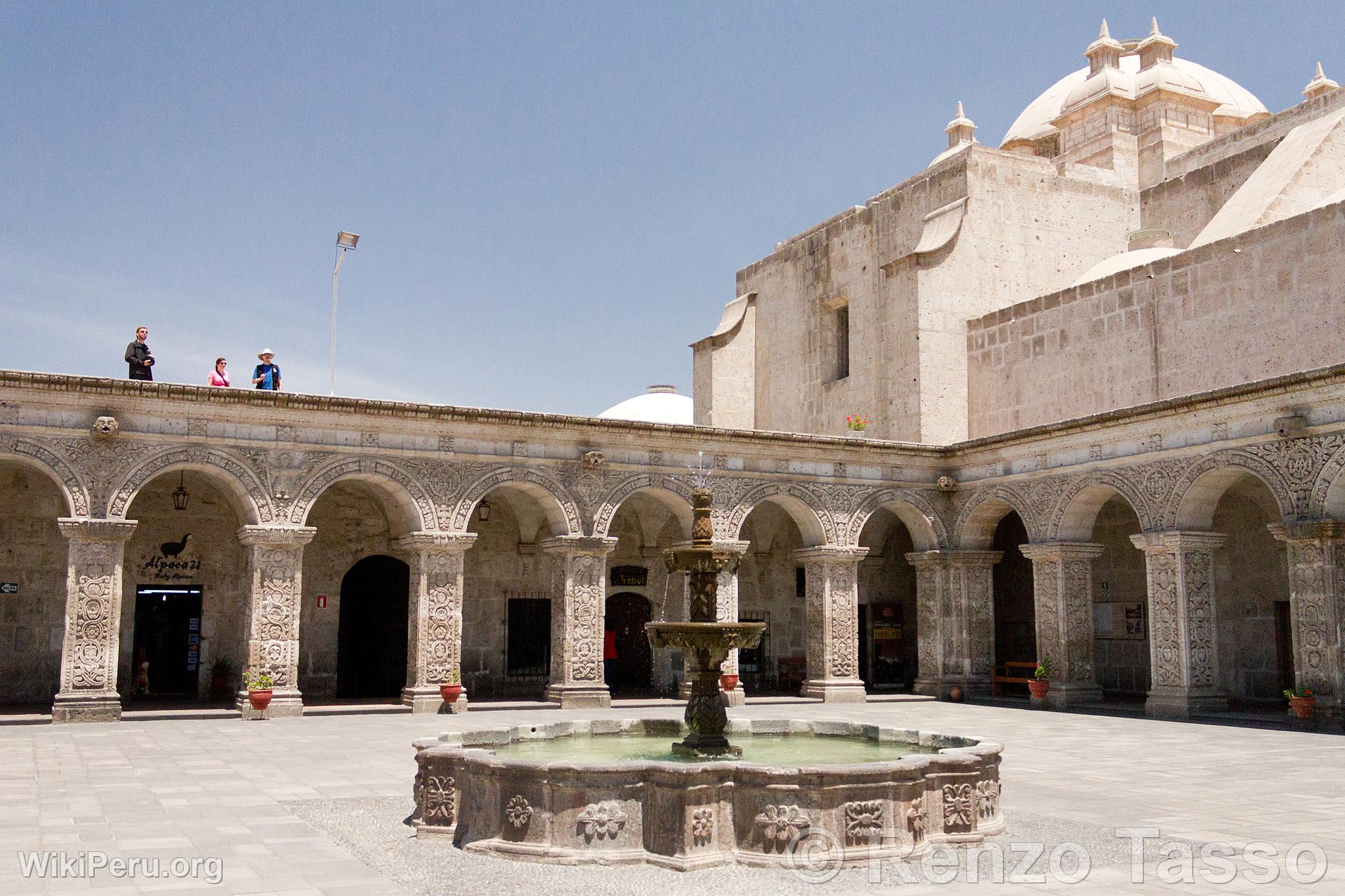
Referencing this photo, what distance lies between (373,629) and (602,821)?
1463 centimetres

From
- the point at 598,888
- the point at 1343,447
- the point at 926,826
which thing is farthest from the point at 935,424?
the point at 598,888

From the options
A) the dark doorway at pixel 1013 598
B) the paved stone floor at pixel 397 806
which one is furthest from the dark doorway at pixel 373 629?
the dark doorway at pixel 1013 598

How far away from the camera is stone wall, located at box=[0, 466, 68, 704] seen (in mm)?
18219

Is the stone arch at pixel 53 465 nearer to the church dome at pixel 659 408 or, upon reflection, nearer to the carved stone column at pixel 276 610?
the carved stone column at pixel 276 610

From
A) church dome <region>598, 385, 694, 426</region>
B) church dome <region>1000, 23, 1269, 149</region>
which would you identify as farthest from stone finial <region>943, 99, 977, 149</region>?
church dome <region>598, 385, 694, 426</region>

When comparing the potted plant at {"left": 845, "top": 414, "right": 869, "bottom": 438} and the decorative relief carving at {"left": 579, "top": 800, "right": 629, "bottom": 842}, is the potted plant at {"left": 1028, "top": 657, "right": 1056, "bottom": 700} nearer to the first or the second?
the potted plant at {"left": 845, "top": 414, "right": 869, "bottom": 438}

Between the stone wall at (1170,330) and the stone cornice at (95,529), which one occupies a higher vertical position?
the stone wall at (1170,330)

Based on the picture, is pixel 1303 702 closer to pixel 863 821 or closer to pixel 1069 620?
pixel 1069 620

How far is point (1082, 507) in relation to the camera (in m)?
19.8

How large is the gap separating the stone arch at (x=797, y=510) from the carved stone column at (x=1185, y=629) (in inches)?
223

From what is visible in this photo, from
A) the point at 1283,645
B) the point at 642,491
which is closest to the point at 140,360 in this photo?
the point at 642,491

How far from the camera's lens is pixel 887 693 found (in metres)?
23.3

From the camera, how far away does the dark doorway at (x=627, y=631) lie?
23141 mm

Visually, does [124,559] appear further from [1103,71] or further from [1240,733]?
[1103,71]
